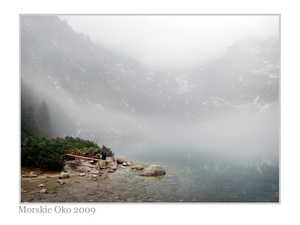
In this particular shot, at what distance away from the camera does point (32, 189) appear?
344 inches

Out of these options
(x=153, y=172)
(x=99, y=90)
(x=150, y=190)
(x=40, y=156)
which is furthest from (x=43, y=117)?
(x=99, y=90)

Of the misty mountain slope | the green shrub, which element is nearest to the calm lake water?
the green shrub

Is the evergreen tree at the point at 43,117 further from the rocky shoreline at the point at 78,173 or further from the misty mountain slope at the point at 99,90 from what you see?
the rocky shoreline at the point at 78,173

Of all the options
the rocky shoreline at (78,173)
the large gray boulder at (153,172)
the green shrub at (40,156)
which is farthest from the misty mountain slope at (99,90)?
the green shrub at (40,156)

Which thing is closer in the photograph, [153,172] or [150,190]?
[150,190]

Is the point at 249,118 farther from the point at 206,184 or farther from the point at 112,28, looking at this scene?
the point at 112,28

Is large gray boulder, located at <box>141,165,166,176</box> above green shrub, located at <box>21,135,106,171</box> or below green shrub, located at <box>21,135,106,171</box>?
below

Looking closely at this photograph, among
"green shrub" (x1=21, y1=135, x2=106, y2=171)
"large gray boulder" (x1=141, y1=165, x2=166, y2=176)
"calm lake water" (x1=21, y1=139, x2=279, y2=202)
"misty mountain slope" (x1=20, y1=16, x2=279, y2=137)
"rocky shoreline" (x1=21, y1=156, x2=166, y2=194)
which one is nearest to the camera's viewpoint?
"calm lake water" (x1=21, y1=139, x2=279, y2=202)

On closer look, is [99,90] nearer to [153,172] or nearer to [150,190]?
[153,172]

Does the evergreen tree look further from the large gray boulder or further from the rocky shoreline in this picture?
the large gray boulder

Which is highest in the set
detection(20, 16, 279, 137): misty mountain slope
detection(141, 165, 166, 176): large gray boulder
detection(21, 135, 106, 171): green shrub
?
detection(20, 16, 279, 137): misty mountain slope

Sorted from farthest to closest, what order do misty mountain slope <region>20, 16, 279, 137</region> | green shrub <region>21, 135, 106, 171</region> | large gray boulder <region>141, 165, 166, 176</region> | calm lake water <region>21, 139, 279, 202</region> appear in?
1. misty mountain slope <region>20, 16, 279, 137</region>
2. large gray boulder <region>141, 165, 166, 176</region>
3. green shrub <region>21, 135, 106, 171</region>
4. calm lake water <region>21, 139, 279, 202</region>
